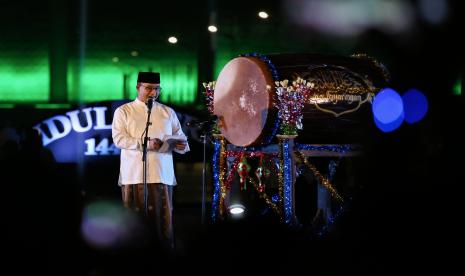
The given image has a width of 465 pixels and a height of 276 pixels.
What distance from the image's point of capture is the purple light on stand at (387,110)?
9539 millimetres

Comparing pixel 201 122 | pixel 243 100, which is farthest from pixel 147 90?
pixel 243 100

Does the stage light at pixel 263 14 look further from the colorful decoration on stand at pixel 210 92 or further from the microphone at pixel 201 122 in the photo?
the microphone at pixel 201 122

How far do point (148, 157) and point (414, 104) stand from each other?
3.98 m

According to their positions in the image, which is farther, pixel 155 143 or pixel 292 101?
pixel 292 101

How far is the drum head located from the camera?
8.97m

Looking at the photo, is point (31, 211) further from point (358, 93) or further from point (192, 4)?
point (192, 4)

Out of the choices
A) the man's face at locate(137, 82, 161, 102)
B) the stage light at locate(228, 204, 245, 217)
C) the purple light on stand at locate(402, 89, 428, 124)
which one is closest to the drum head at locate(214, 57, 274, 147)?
the stage light at locate(228, 204, 245, 217)

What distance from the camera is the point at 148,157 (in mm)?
7867

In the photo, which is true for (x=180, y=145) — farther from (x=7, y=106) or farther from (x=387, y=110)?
(x=7, y=106)

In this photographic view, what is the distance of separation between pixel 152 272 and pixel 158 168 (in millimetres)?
2606

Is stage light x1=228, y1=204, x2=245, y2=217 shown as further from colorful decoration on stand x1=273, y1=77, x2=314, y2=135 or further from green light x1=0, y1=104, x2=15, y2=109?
green light x1=0, y1=104, x2=15, y2=109

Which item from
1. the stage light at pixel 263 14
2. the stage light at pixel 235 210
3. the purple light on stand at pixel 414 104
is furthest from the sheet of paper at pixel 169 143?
the stage light at pixel 263 14

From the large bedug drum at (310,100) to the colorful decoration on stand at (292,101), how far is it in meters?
0.23

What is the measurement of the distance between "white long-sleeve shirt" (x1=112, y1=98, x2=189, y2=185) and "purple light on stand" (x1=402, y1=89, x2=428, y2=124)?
3420 millimetres
